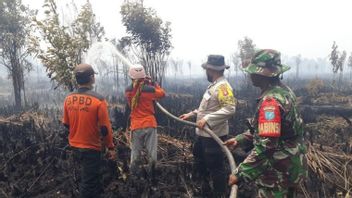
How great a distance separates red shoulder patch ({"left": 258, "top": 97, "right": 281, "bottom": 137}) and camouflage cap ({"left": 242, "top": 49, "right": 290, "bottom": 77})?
10.4 inches

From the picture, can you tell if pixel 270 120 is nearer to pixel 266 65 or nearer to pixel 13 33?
pixel 266 65

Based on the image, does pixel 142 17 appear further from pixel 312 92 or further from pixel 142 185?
pixel 312 92

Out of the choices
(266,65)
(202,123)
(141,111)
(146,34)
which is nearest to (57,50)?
(141,111)

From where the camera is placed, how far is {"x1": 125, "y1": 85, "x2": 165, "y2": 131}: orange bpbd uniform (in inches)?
193

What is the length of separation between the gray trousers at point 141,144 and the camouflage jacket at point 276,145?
92.0 inches

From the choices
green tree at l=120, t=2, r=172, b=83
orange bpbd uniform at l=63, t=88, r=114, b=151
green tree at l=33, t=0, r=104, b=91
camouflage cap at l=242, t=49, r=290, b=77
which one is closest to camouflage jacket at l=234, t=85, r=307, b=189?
camouflage cap at l=242, t=49, r=290, b=77

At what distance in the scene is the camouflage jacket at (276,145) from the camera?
260 cm

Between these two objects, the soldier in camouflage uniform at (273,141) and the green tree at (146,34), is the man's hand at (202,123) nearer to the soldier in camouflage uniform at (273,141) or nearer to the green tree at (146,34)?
the soldier in camouflage uniform at (273,141)

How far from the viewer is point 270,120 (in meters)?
2.57

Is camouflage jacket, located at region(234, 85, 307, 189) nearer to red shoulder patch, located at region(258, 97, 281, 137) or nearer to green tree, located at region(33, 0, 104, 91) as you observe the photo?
red shoulder patch, located at region(258, 97, 281, 137)

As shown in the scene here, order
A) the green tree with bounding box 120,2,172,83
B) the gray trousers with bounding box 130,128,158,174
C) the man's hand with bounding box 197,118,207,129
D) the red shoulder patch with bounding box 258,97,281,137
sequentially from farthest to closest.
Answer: the green tree with bounding box 120,2,172,83 < the gray trousers with bounding box 130,128,158,174 < the man's hand with bounding box 197,118,207,129 < the red shoulder patch with bounding box 258,97,281,137

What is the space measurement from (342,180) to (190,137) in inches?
121

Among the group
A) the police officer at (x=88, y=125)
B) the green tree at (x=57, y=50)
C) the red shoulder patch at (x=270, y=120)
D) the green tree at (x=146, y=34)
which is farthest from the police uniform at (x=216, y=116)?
the green tree at (x=146, y=34)

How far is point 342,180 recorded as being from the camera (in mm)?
5055
